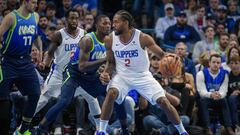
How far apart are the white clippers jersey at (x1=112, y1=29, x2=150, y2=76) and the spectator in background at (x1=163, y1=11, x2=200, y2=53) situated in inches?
184

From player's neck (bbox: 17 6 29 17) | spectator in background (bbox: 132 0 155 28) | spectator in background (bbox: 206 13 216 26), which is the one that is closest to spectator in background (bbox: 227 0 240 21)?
spectator in background (bbox: 206 13 216 26)

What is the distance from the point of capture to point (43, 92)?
11008 mm

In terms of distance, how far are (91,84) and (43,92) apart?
1167 millimetres

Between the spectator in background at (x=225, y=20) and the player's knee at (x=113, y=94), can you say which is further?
the spectator in background at (x=225, y=20)

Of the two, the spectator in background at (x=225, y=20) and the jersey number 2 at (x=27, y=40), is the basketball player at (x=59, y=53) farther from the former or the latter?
the spectator in background at (x=225, y=20)

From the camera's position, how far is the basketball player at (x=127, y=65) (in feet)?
31.5

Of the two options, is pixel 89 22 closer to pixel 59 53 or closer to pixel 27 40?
pixel 59 53

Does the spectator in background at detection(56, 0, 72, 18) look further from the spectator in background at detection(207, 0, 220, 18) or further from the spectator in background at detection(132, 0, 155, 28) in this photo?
the spectator in background at detection(207, 0, 220, 18)

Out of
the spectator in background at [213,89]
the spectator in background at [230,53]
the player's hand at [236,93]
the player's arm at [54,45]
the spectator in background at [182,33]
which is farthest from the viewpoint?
the spectator in background at [182,33]

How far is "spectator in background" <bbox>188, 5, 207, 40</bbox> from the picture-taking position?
594 inches

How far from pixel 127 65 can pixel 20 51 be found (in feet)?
5.44

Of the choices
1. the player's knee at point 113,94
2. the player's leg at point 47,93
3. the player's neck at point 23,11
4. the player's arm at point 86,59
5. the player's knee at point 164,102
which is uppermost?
the player's neck at point 23,11

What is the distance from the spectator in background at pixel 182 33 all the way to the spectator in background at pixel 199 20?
485mm

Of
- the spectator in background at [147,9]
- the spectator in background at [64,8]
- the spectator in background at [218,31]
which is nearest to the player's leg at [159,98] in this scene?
the spectator in background at [218,31]
